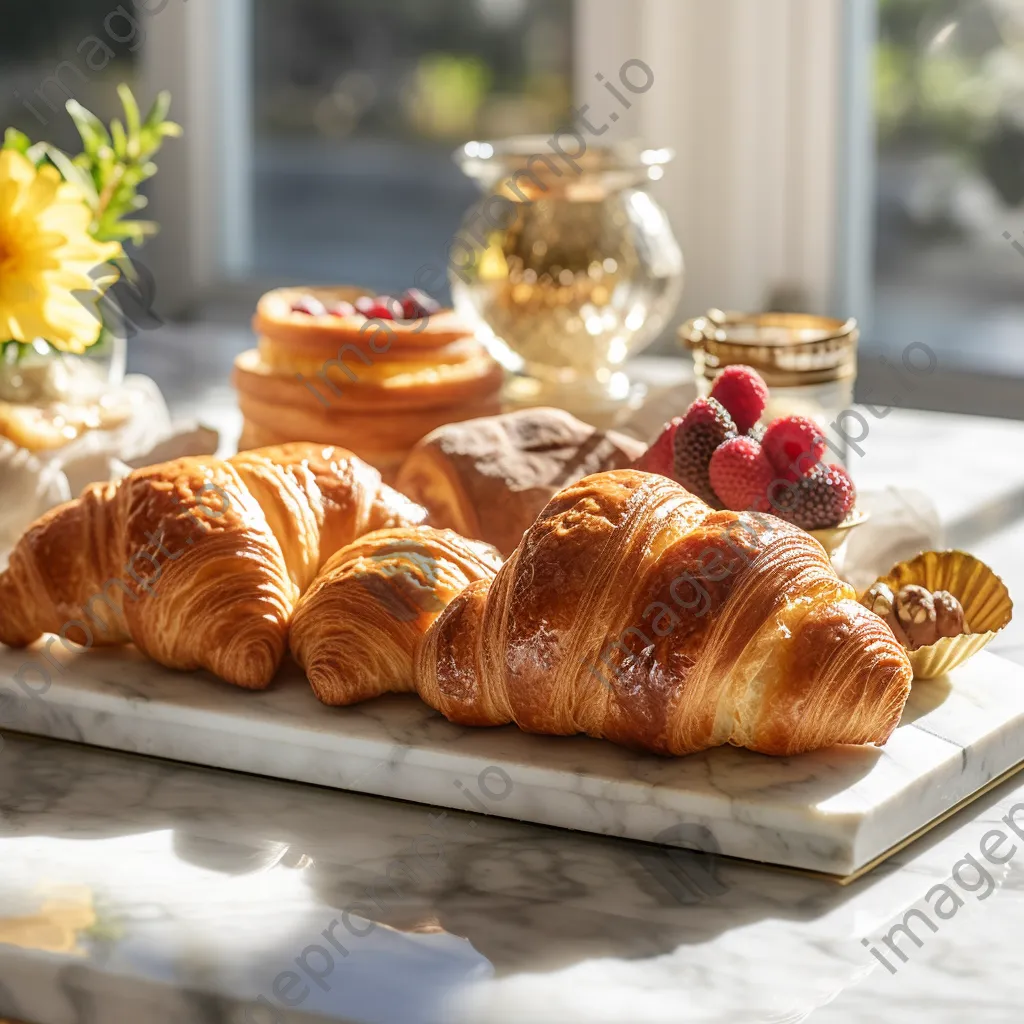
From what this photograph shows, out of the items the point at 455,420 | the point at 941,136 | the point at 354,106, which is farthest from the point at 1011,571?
the point at 354,106

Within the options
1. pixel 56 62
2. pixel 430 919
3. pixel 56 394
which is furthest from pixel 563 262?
pixel 56 62

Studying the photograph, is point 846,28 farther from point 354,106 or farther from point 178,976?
point 178,976

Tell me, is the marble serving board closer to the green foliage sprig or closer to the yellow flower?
the yellow flower

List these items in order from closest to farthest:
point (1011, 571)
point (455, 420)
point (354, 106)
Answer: point (1011, 571) < point (455, 420) < point (354, 106)

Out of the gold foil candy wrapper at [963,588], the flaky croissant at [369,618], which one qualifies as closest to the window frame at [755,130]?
the gold foil candy wrapper at [963,588]

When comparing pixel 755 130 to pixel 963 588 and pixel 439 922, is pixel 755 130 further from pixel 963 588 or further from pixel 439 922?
pixel 439 922

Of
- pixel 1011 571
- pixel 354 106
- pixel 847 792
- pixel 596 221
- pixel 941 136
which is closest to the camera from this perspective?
pixel 847 792

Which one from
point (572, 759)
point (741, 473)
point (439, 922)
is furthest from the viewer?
point (741, 473)

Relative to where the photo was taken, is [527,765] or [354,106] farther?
[354,106]

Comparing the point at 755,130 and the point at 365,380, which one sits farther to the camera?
the point at 755,130
